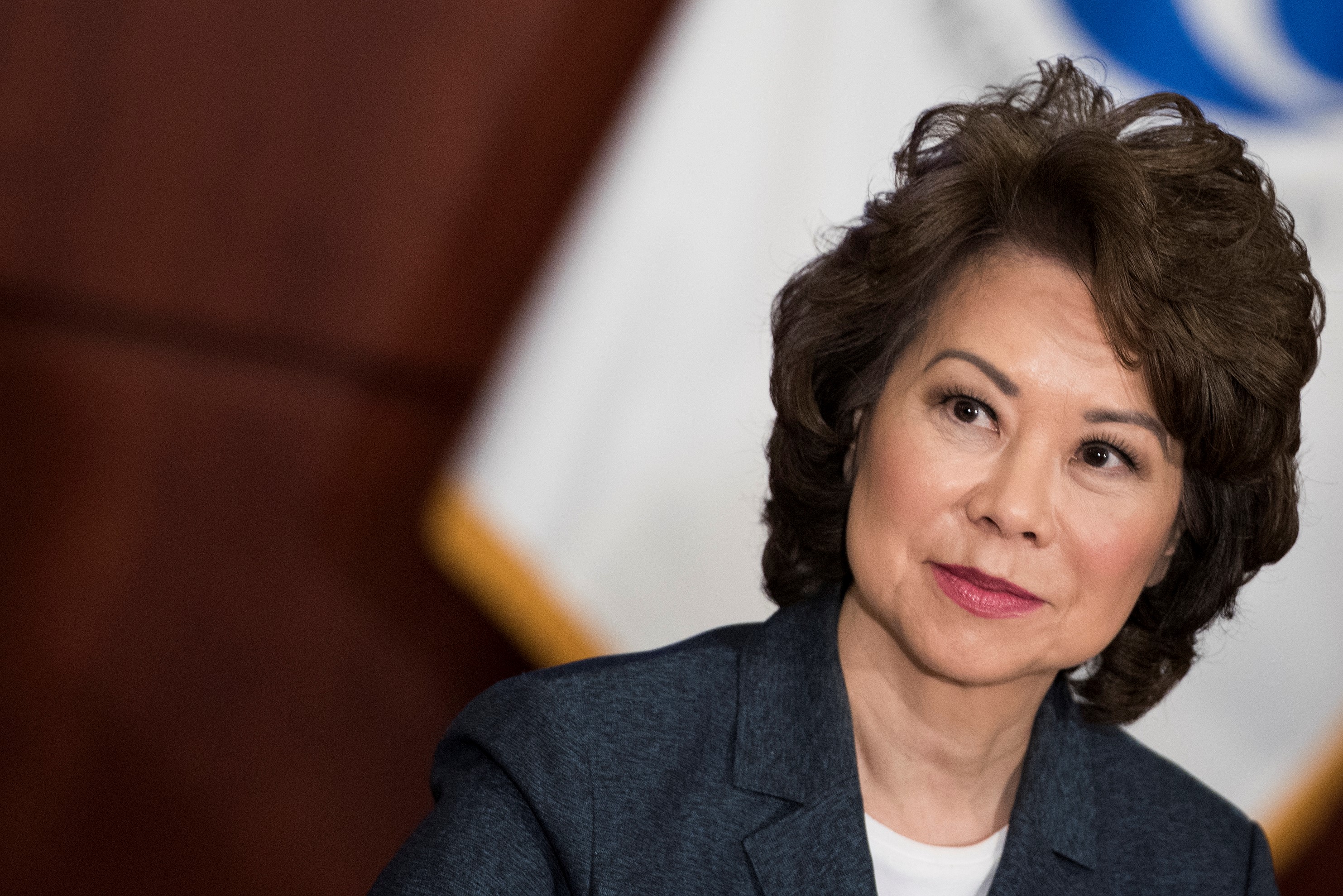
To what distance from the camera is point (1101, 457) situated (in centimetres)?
128

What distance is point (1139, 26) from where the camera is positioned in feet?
6.74

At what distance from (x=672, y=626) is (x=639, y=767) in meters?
0.91

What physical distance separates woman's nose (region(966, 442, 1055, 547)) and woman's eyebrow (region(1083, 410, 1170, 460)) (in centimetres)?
5

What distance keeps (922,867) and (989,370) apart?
51cm

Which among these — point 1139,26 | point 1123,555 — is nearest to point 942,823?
point 1123,555

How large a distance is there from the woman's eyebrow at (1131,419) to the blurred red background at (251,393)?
4.49 ft

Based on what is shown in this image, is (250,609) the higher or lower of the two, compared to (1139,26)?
lower

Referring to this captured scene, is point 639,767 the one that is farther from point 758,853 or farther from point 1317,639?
point 1317,639

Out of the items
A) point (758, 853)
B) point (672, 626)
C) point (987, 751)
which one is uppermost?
point (987, 751)

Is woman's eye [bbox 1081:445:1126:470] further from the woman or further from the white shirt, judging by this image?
the white shirt

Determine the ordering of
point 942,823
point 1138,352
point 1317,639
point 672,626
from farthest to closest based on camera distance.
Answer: point 672,626
point 1317,639
point 942,823
point 1138,352

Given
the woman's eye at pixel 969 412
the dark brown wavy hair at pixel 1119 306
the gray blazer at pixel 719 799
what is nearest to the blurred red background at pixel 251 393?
the dark brown wavy hair at pixel 1119 306

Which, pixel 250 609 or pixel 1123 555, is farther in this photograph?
pixel 250 609

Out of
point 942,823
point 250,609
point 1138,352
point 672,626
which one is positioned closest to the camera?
point 1138,352
